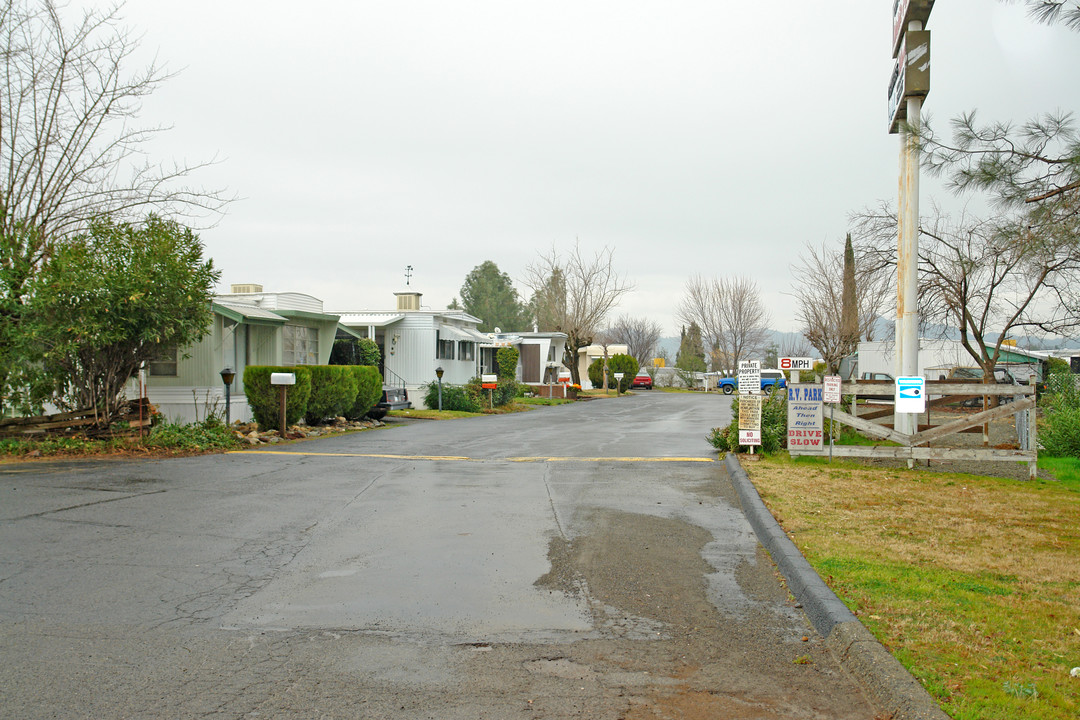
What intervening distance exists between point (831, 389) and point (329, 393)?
1231 centimetres

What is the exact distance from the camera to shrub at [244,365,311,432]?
1738 centimetres

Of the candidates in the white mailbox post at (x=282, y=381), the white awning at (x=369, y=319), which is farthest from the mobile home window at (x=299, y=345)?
the white mailbox post at (x=282, y=381)

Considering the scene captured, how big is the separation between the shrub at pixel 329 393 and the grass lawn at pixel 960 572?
38.6 feet

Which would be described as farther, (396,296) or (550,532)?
(396,296)

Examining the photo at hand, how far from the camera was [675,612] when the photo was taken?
5.52m

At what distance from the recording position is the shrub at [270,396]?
17.4 meters

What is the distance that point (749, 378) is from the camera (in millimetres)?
12789

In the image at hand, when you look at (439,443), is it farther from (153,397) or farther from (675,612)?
(675,612)

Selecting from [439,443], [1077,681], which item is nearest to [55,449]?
[439,443]

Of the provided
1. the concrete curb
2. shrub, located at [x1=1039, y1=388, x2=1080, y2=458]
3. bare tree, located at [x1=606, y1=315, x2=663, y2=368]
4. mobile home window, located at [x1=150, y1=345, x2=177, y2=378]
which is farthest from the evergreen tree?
the concrete curb

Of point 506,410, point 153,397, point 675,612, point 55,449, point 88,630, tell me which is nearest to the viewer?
point 88,630

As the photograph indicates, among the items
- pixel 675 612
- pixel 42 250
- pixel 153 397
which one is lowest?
pixel 675 612

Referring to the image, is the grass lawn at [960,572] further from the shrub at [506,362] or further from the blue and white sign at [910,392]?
the shrub at [506,362]

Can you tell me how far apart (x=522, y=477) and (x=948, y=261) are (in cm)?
1406
